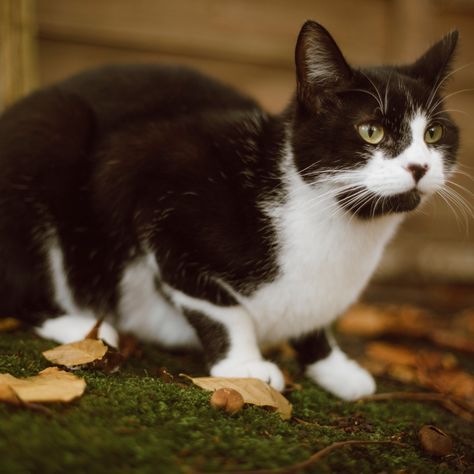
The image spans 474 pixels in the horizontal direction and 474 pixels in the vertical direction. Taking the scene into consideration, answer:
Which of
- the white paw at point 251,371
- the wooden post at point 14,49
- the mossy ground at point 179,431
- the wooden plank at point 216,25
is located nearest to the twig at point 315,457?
the mossy ground at point 179,431

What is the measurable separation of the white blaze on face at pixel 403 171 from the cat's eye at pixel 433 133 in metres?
0.08

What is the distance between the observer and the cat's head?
140cm

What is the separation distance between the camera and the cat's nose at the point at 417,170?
1371 mm

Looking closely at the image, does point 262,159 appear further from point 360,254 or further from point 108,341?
point 108,341

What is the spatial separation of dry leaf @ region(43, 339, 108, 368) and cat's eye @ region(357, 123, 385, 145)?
2.55ft

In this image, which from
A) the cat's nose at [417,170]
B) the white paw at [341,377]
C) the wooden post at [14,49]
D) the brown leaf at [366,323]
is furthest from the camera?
the brown leaf at [366,323]

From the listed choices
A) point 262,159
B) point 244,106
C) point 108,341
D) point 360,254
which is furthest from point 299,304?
point 244,106

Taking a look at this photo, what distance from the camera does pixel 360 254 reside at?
161 cm

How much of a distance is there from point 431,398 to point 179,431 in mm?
897

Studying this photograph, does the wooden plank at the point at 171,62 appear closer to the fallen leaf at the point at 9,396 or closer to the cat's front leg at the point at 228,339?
the cat's front leg at the point at 228,339

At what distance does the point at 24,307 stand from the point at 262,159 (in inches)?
31.2

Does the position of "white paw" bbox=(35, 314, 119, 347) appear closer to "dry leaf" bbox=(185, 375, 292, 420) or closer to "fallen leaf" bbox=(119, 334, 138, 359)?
"fallen leaf" bbox=(119, 334, 138, 359)

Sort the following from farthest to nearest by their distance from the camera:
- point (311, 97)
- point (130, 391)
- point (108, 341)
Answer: point (108, 341) → point (311, 97) → point (130, 391)

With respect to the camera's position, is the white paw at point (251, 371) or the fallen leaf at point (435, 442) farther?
the white paw at point (251, 371)
